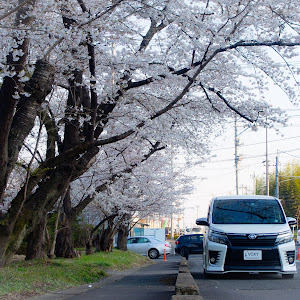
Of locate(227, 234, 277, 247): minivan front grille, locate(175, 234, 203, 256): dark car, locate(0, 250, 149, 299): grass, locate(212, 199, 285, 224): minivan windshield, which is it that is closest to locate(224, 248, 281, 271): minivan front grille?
locate(227, 234, 277, 247): minivan front grille

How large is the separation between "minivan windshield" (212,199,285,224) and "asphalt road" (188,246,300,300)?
4.14 feet

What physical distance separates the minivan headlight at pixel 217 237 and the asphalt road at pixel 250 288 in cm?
82

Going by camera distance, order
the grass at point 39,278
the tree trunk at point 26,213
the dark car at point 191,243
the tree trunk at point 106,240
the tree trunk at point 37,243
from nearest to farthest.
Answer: the grass at point 39,278 → the tree trunk at point 26,213 → the tree trunk at point 37,243 → the tree trunk at point 106,240 → the dark car at point 191,243

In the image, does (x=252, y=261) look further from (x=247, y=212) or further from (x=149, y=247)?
(x=149, y=247)

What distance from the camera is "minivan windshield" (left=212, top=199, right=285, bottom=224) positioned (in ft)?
32.7

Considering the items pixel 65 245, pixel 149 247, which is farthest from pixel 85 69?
pixel 149 247

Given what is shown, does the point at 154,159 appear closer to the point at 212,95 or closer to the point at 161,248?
the point at 212,95

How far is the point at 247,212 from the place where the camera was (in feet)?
33.1

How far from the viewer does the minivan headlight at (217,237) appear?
9.32m

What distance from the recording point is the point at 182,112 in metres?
13.5

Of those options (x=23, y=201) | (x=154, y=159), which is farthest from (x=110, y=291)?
(x=154, y=159)

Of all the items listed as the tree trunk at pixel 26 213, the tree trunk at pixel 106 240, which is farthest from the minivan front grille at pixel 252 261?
the tree trunk at pixel 106 240

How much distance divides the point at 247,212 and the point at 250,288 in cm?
229

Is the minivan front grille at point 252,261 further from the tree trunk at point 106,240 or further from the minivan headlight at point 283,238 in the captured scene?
the tree trunk at point 106,240
